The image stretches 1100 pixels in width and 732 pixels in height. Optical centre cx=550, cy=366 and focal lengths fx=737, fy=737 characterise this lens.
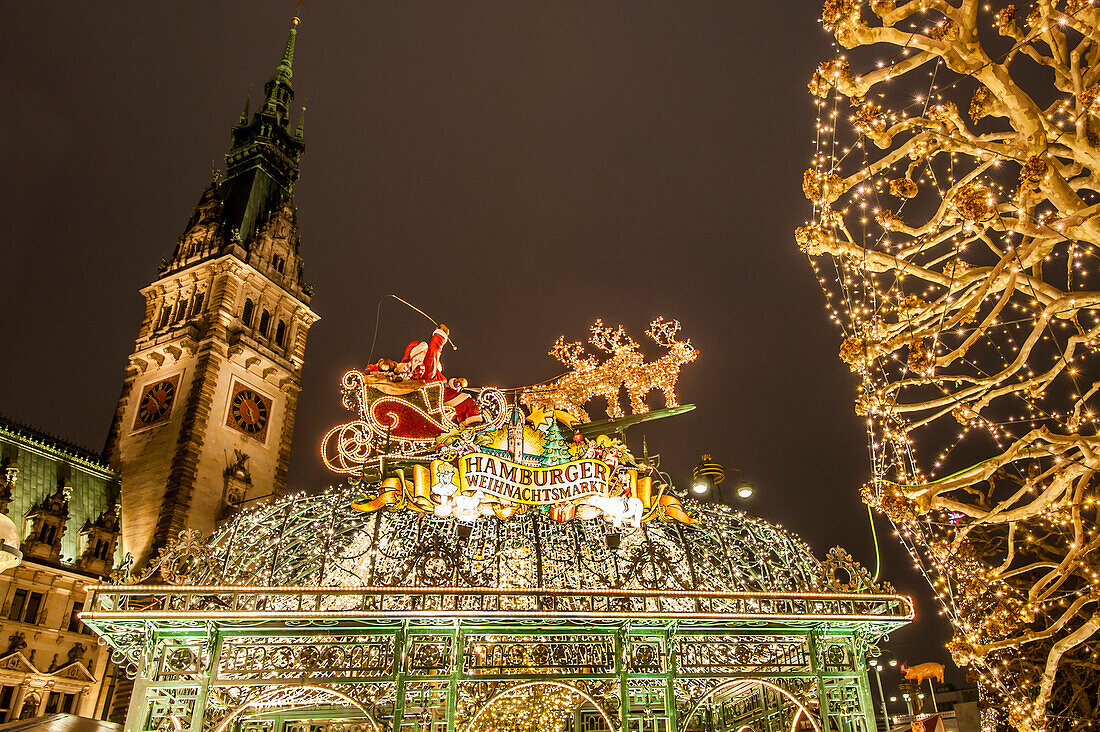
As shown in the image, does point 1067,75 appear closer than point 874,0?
Yes

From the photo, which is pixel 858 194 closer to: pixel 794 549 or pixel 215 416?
pixel 794 549

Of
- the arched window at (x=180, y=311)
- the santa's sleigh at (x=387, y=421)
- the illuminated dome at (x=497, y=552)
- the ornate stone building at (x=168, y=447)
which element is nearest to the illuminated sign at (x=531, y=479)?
the illuminated dome at (x=497, y=552)

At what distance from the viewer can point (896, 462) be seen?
9844 millimetres

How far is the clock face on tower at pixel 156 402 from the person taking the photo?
1614 inches

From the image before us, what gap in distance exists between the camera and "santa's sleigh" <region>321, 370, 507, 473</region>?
15.1m

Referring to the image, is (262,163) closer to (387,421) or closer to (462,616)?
(387,421)

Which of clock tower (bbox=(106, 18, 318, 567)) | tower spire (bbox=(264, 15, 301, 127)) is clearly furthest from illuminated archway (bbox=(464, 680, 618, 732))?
tower spire (bbox=(264, 15, 301, 127))

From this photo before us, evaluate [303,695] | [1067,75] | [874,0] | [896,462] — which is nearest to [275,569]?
[303,695]

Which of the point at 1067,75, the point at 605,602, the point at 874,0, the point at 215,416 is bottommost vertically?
the point at 605,602

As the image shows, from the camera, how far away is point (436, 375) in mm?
16281

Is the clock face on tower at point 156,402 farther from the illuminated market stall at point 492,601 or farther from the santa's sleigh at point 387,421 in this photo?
the illuminated market stall at point 492,601

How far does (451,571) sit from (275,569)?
2.77m

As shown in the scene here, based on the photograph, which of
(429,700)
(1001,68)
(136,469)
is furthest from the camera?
(136,469)

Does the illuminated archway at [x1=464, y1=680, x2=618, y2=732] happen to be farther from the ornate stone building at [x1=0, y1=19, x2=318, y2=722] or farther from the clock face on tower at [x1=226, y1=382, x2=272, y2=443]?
the clock face on tower at [x1=226, y1=382, x2=272, y2=443]
